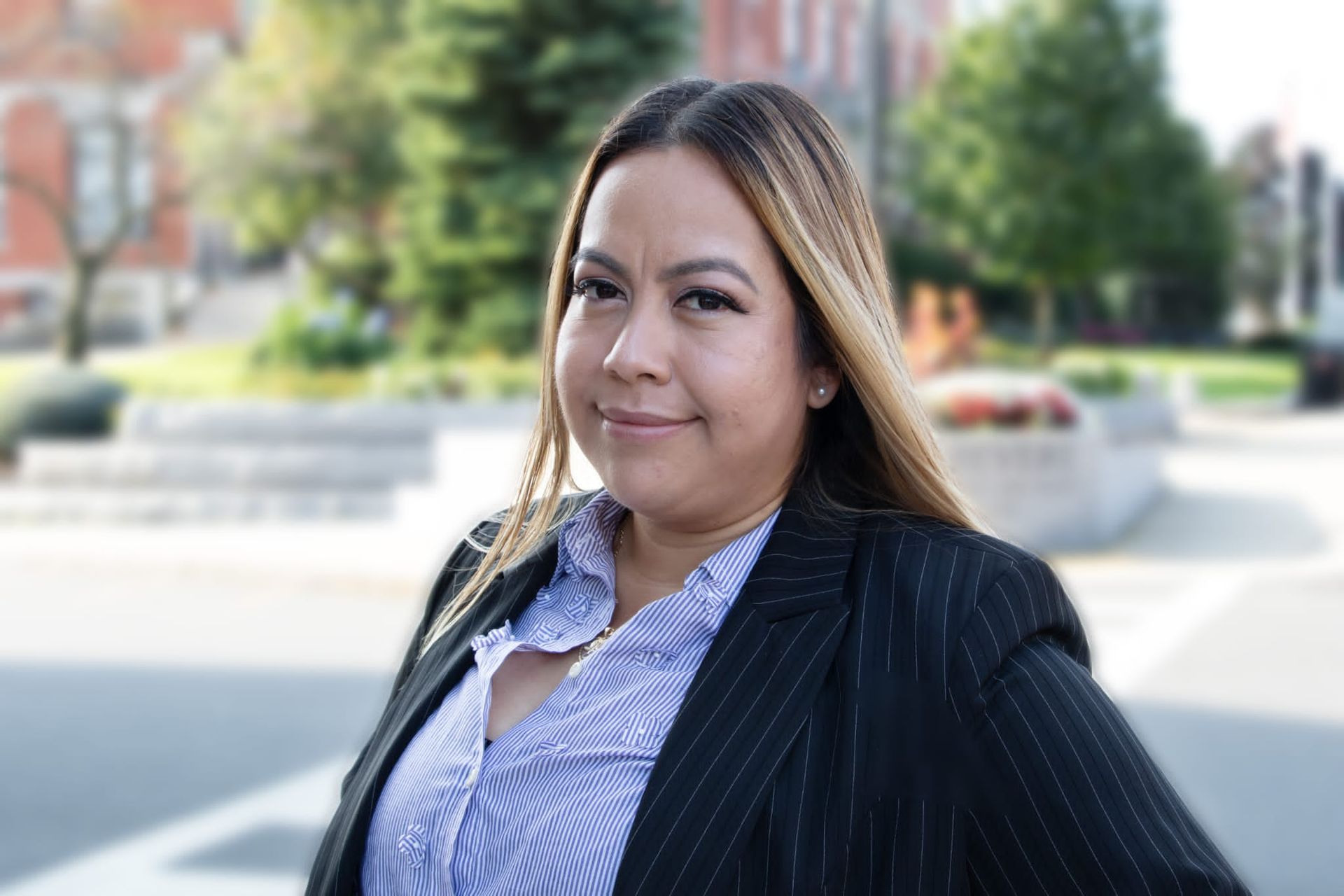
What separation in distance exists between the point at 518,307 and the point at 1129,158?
15486 millimetres

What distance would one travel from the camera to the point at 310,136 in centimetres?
2734

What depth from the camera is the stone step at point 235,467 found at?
15391 mm

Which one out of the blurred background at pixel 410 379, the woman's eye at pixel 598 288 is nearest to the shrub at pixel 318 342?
the blurred background at pixel 410 379

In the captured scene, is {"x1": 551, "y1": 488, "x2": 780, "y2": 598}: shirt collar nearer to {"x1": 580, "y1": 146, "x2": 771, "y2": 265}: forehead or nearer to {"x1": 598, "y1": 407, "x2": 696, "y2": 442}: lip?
{"x1": 598, "y1": 407, "x2": 696, "y2": 442}: lip

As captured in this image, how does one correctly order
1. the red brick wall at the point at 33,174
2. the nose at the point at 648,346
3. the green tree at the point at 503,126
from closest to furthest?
the nose at the point at 648,346
the green tree at the point at 503,126
the red brick wall at the point at 33,174

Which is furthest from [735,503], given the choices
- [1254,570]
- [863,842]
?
[1254,570]

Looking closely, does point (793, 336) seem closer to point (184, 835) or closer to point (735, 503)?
point (735, 503)

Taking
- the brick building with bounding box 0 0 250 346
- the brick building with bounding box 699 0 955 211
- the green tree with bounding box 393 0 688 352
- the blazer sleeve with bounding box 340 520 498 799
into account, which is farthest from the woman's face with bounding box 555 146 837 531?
the brick building with bounding box 699 0 955 211

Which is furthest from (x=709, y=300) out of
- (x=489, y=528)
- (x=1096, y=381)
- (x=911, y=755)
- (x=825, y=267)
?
(x=1096, y=381)

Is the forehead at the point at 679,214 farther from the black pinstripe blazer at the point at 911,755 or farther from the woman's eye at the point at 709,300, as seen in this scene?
the black pinstripe blazer at the point at 911,755

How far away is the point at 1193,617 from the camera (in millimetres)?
9953

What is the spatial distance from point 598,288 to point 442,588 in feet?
2.24

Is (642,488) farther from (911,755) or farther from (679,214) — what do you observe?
(911,755)

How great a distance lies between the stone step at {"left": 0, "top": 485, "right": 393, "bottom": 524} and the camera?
14.8 m
